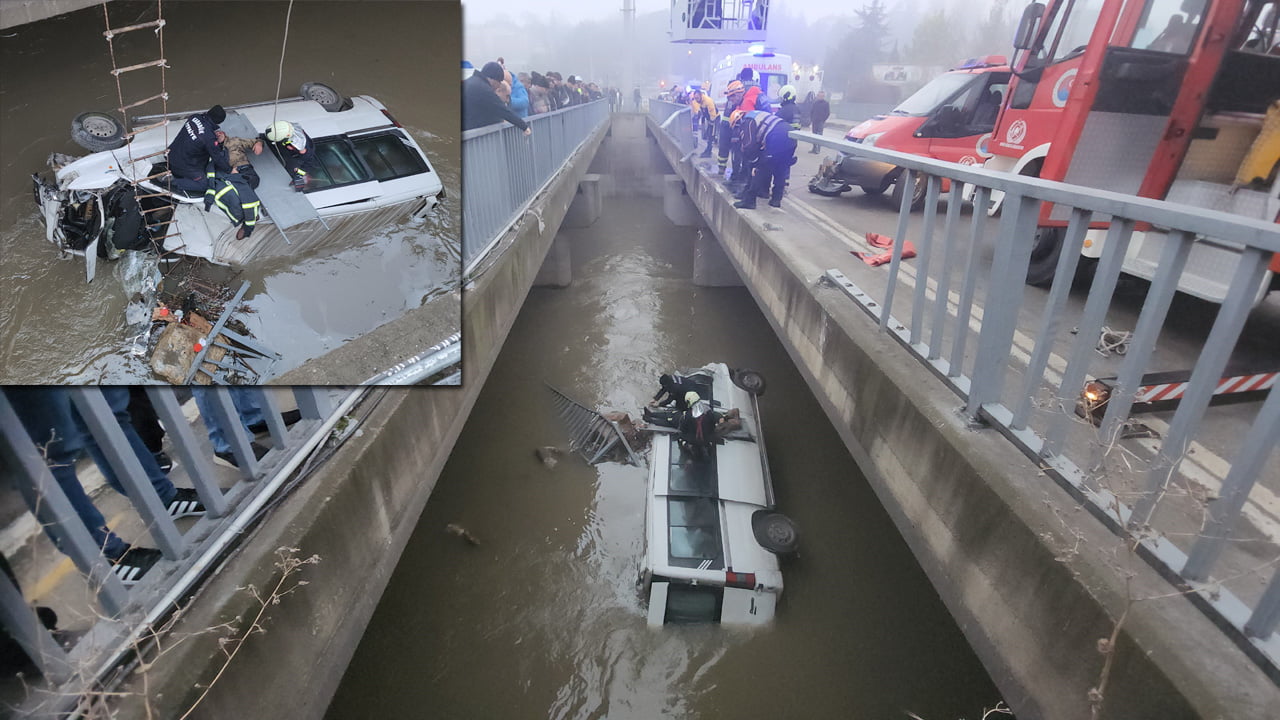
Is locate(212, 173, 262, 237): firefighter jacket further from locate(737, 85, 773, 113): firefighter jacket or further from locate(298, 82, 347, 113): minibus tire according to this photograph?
locate(737, 85, 773, 113): firefighter jacket

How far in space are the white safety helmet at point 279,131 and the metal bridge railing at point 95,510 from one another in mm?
922

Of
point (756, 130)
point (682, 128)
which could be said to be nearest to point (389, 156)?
point (756, 130)

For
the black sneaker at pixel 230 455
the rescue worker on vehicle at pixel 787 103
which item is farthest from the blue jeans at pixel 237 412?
the rescue worker on vehicle at pixel 787 103

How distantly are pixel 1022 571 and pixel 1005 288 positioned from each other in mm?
1146

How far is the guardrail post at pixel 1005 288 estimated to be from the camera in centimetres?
237

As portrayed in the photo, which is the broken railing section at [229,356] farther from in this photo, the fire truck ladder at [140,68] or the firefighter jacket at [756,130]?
the firefighter jacket at [756,130]

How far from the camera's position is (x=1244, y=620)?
1649mm

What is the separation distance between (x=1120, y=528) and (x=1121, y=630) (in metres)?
0.39

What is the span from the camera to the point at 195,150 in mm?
1926

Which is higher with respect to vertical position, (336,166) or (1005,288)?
(336,166)

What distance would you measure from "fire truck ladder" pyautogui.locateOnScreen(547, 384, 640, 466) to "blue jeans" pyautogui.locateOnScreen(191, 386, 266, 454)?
467 cm

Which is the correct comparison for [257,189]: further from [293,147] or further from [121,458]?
[121,458]

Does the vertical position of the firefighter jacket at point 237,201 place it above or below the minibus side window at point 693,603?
above

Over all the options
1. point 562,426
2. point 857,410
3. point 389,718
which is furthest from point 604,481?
point 857,410
